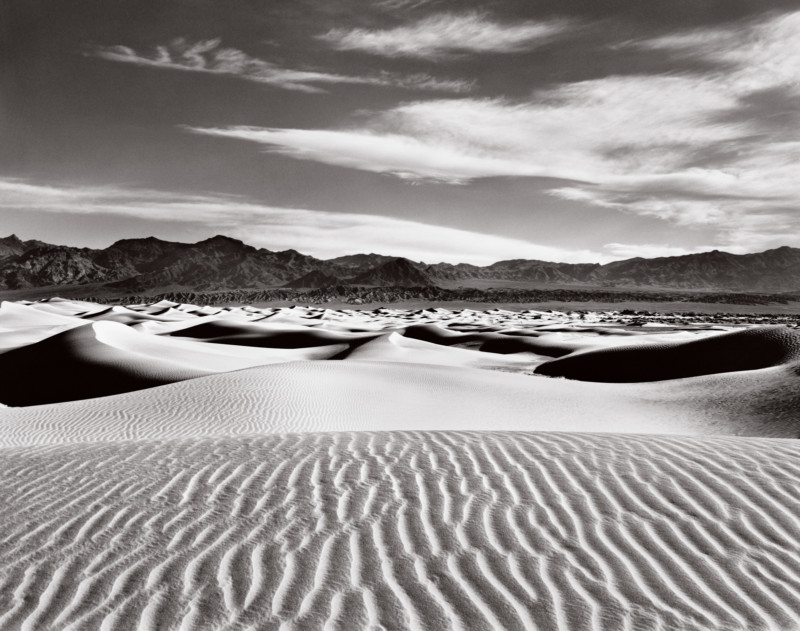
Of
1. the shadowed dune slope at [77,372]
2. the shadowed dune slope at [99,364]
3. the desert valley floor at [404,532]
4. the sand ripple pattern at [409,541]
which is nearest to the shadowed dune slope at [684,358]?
the shadowed dune slope at [99,364]

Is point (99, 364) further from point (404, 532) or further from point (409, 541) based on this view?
point (409, 541)

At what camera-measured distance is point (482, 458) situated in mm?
6027

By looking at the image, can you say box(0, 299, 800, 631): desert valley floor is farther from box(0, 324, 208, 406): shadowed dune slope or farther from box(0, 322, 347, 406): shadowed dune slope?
box(0, 322, 347, 406): shadowed dune slope

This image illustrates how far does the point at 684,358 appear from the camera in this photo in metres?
27.0

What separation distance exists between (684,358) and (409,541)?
26434 millimetres

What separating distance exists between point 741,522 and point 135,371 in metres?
21.9

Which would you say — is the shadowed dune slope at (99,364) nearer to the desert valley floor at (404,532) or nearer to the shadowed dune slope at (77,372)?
the shadowed dune slope at (77,372)

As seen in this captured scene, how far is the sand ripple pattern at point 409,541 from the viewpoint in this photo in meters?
3.30

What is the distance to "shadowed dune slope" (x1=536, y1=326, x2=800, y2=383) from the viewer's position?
82.0ft

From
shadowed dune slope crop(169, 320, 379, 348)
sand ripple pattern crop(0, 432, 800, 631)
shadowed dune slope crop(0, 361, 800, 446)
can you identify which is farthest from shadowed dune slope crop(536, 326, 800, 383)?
sand ripple pattern crop(0, 432, 800, 631)

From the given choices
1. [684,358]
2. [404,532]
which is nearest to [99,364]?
[404,532]

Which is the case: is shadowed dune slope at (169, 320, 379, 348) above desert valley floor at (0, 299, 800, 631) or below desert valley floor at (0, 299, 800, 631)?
below

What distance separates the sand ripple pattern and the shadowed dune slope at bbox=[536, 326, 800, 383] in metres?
21.3

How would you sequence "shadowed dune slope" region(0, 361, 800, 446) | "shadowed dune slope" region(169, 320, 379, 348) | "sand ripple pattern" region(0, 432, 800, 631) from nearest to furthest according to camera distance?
"sand ripple pattern" region(0, 432, 800, 631) → "shadowed dune slope" region(0, 361, 800, 446) → "shadowed dune slope" region(169, 320, 379, 348)
